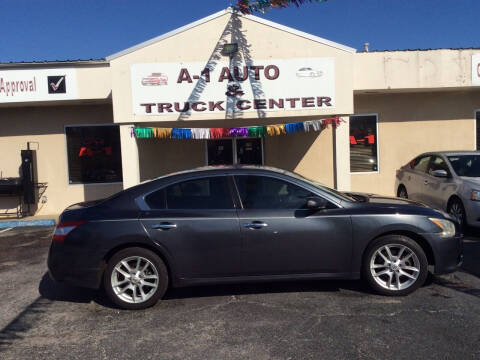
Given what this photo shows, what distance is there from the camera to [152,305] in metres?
4.57

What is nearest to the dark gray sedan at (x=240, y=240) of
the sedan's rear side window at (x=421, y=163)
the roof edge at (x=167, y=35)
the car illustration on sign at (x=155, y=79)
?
the sedan's rear side window at (x=421, y=163)

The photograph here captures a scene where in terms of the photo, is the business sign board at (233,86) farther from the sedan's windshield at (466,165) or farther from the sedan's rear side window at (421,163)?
the sedan's windshield at (466,165)

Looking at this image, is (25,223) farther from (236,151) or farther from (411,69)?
(411,69)

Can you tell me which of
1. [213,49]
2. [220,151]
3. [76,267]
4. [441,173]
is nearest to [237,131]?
[213,49]

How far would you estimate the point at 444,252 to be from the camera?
4645 millimetres

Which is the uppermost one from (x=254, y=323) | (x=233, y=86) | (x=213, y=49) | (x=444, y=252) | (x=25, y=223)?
(x=213, y=49)

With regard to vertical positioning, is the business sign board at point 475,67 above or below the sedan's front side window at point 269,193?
above

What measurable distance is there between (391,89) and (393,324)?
7860 millimetres

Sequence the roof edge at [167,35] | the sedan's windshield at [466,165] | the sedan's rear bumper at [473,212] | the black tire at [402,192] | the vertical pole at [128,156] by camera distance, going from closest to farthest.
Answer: the sedan's rear bumper at [473,212] → the sedan's windshield at [466,165] → the roof edge at [167,35] → the vertical pole at [128,156] → the black tire at [402,192]

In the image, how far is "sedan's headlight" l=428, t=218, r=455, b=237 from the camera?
184 inches

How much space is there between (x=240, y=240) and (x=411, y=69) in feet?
25.9

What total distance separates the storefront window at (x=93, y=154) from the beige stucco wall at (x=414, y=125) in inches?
261

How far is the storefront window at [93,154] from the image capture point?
11.5 metres

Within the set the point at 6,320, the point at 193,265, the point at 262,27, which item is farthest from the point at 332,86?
the point at 6,320
